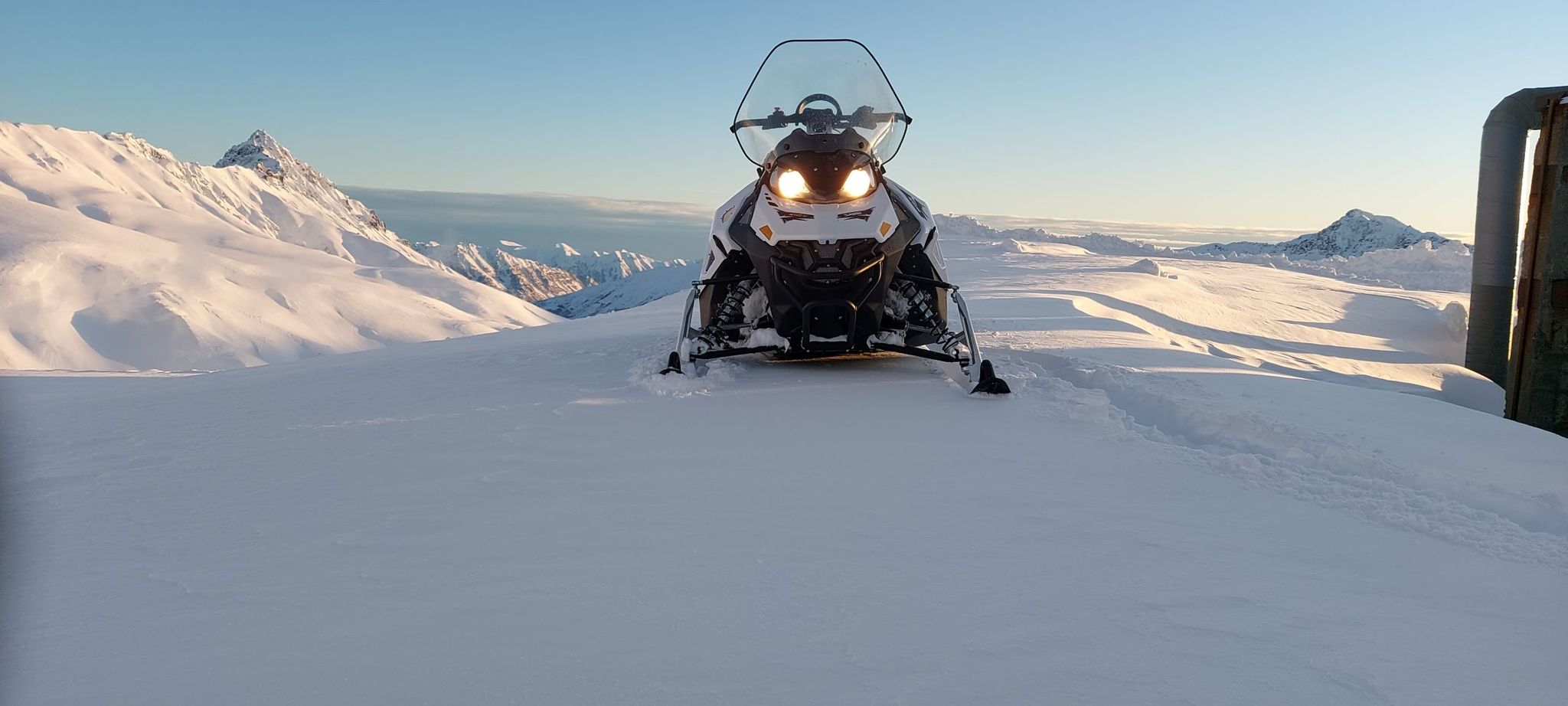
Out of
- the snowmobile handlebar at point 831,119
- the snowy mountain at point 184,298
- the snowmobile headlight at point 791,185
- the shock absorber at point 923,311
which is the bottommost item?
the snowy mountain at point 184,298

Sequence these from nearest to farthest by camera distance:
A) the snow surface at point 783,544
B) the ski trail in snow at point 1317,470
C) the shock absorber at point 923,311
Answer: the snow surface at point 783,544 → the ski trail in snow at point 1317,470 → the shock absorber at point 923,311

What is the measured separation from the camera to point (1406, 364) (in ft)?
35.6

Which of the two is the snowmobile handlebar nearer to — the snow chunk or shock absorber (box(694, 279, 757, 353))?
shock absorber (box(694, 279, 757, 353))

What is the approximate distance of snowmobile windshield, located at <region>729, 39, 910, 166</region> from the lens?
6.05m

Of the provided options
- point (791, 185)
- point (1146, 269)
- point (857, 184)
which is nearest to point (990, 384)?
point (857, 184)

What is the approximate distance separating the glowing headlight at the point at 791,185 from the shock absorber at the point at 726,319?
0.76 m

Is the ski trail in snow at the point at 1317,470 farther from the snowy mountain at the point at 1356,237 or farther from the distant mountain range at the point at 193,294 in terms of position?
the snowy mountain at the point at 1356,237

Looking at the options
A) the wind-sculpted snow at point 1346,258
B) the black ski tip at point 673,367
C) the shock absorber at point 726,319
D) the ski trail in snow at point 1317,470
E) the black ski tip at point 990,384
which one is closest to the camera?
the ski trail in snow at point 1317,470

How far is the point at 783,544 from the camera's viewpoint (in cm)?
274

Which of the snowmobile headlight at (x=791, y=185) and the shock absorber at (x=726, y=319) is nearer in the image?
the snowmobile headlight at (x=791, y=185)

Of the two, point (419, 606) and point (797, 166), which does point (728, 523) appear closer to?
point (419, 606)

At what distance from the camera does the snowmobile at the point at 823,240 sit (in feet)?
17.3

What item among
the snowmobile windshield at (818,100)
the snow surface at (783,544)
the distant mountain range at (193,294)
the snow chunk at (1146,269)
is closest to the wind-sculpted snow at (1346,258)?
the snow chunk at (1146,269)

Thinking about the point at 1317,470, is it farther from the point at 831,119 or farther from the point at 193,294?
the point at 193,294
